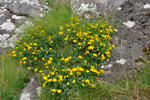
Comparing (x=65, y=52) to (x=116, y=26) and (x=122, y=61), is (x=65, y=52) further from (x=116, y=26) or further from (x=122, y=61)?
(x=116, y=26)

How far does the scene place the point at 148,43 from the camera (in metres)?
2.48

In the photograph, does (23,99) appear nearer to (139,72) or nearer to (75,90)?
(75,90)

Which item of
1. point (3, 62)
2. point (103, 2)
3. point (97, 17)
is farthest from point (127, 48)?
point (3, 62)

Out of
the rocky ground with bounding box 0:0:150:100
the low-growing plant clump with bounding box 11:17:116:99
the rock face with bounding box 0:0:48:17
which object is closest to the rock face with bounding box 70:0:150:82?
the rocky ground with bounding box 0:0:150:100

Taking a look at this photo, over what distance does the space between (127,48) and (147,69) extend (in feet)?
2.08

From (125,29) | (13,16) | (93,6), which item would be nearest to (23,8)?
(13,16)

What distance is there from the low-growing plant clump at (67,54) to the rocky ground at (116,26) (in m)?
0.20

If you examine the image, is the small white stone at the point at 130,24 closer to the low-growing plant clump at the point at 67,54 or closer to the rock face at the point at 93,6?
the low-growing plant clump at the point at 67,54

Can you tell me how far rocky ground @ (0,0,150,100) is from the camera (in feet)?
7.82

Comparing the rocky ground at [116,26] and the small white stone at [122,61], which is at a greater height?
the rocky ground at [116,26]

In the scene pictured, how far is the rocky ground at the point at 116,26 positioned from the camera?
238cm

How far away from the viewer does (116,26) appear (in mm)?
2982

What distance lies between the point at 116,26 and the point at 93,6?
0.94 m

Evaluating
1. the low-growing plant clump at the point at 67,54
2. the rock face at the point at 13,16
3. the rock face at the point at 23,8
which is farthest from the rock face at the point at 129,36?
the rock face at the point at 23,8
